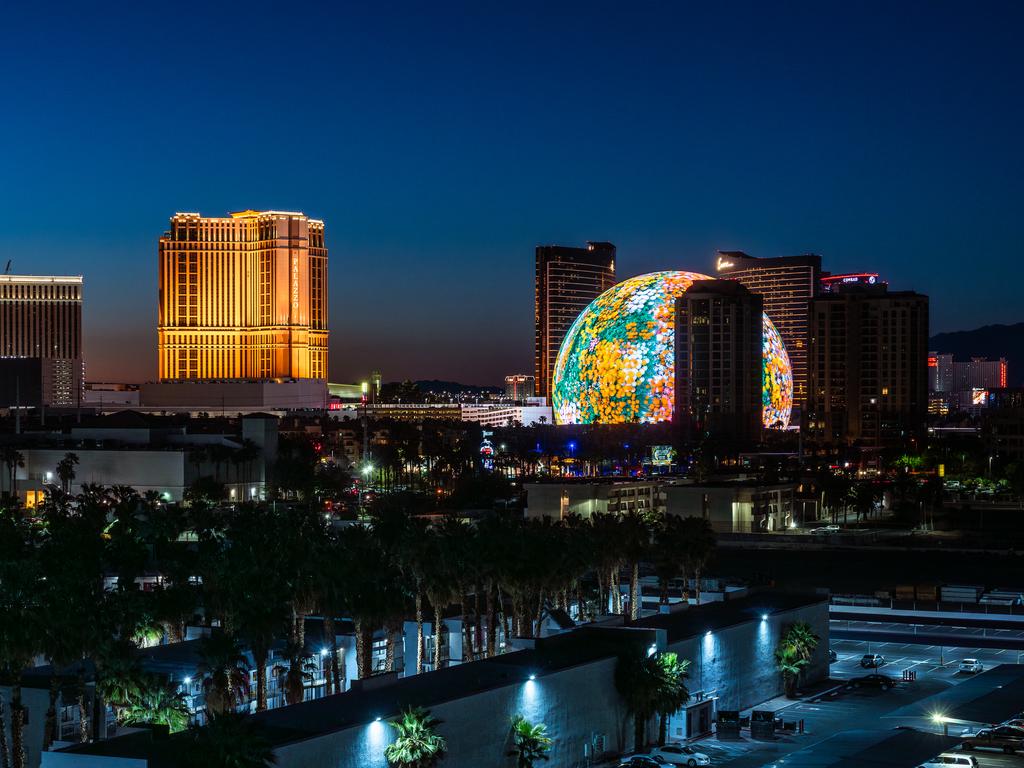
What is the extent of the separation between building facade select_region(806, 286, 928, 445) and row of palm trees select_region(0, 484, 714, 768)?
338ft

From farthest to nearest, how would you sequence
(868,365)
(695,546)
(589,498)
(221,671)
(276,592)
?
(868,365) → (589,498) → (695,546) → (276,592) → (221,671)

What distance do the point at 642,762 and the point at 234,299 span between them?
445 feet

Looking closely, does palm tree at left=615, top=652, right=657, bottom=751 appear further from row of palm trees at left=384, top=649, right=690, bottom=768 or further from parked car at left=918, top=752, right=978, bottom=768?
parked car at left=918, top=752, right=978, bottom=768

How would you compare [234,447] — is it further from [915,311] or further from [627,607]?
[915,311]

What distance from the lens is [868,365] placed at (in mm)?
154000

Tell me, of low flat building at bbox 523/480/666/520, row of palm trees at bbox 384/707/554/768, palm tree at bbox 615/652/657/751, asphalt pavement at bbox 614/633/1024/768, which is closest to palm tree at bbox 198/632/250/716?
row of palm trees at bbox 384/707/554/768

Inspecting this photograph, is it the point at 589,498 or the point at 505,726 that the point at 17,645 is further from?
the point at 589,498

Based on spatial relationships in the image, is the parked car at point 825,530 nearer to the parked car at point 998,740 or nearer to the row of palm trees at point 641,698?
the row of palm trees at point 641,698

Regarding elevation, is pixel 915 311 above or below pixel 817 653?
above

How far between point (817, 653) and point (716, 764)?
32.3 feet

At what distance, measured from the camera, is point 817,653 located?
40594mm

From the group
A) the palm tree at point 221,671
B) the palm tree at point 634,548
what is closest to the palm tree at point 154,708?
the palm tree at point 221,671

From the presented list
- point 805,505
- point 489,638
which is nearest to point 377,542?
point 489,638

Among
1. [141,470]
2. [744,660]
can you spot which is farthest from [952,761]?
[141,470]
